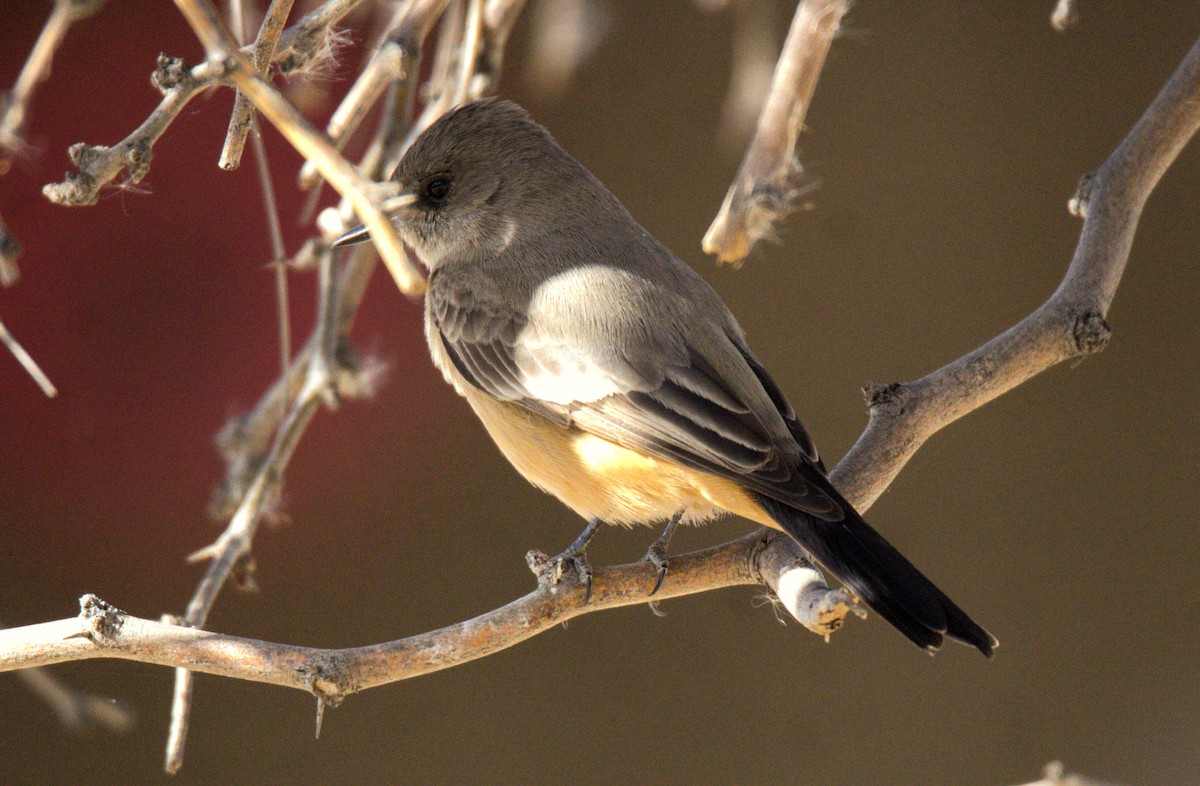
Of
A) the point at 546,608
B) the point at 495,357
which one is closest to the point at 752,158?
the point at 495,357

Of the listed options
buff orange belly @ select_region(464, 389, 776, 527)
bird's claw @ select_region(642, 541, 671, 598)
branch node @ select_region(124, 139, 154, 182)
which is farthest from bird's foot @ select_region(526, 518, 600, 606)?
branch node @ select_region(124, 139, 154, 182)

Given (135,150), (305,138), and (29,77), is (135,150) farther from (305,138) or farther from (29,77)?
(305,138)

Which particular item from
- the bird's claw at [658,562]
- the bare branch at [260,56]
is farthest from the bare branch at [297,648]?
the bare branch at [260,56]

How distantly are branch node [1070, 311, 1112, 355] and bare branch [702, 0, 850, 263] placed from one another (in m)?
0.69

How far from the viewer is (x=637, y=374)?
2.62 m

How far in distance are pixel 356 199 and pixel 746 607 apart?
128 inches

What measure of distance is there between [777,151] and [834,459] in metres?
2.14

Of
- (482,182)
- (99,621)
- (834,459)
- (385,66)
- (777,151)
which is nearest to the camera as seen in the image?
(99,621)

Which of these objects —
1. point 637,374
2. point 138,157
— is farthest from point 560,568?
point 138,157

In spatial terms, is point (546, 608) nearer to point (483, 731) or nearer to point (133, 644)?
point (133, 644)

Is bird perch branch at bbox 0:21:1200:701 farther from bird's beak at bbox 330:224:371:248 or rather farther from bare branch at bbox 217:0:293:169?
bird's beak at bbox 330:224:371:248

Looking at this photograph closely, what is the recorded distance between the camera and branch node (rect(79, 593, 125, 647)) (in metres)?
1.94

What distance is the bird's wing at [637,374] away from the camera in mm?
2467

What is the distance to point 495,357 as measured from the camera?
281cm
